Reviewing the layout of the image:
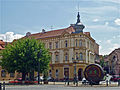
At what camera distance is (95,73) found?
38312mm

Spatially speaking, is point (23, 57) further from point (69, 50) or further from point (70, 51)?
point (69, 50)

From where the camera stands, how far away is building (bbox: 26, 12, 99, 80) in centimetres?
6259

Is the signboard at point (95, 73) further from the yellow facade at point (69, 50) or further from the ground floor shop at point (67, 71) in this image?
the yellow facade at point (69, 50)

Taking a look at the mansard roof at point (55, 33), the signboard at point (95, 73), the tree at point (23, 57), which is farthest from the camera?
the mansard roof at point (55, 33)

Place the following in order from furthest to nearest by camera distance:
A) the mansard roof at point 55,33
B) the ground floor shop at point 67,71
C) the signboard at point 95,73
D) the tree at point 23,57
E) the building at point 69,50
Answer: the mansard roof at point 55,33
the building at point 69,50
the ground floor shop at point 67,71
the tree at point 23,57
the signboard at point 95,73

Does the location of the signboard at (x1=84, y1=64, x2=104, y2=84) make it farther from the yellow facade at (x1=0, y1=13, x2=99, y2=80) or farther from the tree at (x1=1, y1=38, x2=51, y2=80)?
the yellow facade at (x1=0, y1=13, x2=99, y2=80)

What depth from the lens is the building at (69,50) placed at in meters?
62.6

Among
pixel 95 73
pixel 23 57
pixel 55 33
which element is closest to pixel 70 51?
pixel 55 33

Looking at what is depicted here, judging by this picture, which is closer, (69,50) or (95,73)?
(95,73)

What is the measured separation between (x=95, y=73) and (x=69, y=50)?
86.2ft

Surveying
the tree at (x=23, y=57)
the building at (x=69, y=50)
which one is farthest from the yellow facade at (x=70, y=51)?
the tree at (x=23, y=57)

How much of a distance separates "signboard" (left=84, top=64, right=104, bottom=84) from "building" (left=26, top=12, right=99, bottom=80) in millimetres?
22635

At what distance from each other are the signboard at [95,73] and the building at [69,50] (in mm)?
22635

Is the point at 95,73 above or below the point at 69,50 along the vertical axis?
below
